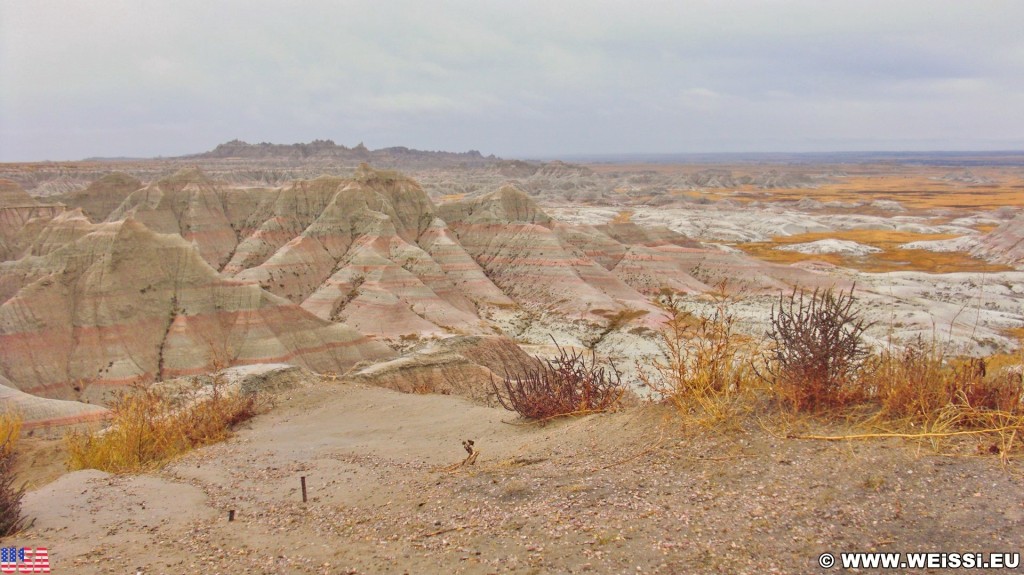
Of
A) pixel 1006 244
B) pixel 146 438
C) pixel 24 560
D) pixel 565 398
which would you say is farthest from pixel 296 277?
pixel 1006 244

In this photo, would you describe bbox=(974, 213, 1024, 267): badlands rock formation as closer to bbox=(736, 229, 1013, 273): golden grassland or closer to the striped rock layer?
bbox=(736, 229, 1013, 273): golden grassland

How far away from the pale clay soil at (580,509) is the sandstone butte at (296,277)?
38.1 feet

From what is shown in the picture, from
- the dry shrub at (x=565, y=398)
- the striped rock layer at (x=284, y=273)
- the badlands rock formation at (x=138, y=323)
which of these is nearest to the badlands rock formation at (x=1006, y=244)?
the striped rock layer at (x=284, y=273)

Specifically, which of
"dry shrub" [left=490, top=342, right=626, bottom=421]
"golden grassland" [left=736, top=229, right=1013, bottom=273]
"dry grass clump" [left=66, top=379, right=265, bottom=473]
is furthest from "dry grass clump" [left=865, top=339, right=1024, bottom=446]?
"golden grassland" [left=736, top=229, right=1013, bottom=273]

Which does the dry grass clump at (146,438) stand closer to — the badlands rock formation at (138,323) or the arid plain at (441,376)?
the arid plain at (441,376)

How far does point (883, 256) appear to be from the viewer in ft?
212

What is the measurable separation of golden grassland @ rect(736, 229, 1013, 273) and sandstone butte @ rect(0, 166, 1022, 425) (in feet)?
19.0

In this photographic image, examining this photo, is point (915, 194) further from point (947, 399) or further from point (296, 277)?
point (947, 399)

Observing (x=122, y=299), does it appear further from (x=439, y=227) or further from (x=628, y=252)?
(x=628, y=252)

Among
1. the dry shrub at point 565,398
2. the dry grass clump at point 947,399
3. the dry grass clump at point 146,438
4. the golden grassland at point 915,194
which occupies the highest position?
the golden grassland at point 915,194

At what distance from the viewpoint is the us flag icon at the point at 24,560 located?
4.45 m

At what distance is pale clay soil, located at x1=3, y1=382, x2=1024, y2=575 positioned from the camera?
13.0 ft

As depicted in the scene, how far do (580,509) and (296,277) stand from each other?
137 ft

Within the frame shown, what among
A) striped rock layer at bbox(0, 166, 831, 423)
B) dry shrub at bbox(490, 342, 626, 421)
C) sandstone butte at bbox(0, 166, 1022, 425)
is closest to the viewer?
dry shrub at bbox(490, 342, 626, 421)
